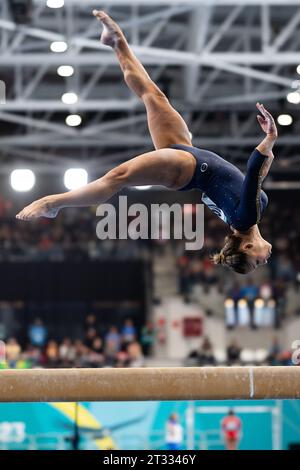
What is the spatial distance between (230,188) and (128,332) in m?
13.4

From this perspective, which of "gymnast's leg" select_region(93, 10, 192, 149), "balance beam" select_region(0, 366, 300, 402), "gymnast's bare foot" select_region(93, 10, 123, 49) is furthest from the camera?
"gymnast's bare foot" select_region(93, 10, 123, 49)

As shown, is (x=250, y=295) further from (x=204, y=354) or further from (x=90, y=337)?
(x=90, y=337)

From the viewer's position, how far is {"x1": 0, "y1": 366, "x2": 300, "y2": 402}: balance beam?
554cm

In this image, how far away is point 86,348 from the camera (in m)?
17.8

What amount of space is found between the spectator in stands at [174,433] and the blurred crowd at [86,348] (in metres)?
4.62

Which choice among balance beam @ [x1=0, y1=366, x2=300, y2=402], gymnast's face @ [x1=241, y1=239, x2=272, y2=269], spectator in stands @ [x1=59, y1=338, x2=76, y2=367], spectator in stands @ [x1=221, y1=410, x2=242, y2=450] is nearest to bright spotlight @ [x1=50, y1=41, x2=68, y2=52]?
spectator in stands @ [x1=221, y1=410, x2=242, y2=450]

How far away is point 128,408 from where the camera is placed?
12156mm

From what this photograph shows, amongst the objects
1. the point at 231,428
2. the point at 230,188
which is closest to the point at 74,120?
Result: the point at 231,428

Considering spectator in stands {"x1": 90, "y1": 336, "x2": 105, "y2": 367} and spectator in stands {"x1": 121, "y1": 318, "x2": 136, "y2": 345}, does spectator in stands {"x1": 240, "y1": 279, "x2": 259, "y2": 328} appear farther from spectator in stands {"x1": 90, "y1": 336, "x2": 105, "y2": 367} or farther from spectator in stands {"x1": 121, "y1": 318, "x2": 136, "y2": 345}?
spectator in stands {"x1": 90, "y1": 336, "x2": 105, "y2": 367}

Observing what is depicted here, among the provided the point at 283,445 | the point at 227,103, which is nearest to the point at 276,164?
the point at 227,103

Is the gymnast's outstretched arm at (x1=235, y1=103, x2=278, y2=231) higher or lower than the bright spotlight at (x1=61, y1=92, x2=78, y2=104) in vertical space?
lower

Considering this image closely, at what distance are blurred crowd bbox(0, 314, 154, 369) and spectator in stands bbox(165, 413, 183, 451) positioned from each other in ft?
15.1

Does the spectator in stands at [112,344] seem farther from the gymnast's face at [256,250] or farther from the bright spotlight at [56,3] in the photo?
the gymnast's face at [256,250]

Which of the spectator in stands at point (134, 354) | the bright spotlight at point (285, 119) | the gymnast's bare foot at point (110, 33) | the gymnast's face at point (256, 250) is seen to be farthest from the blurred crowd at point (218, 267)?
the gymnast's face at point (256, 250)
